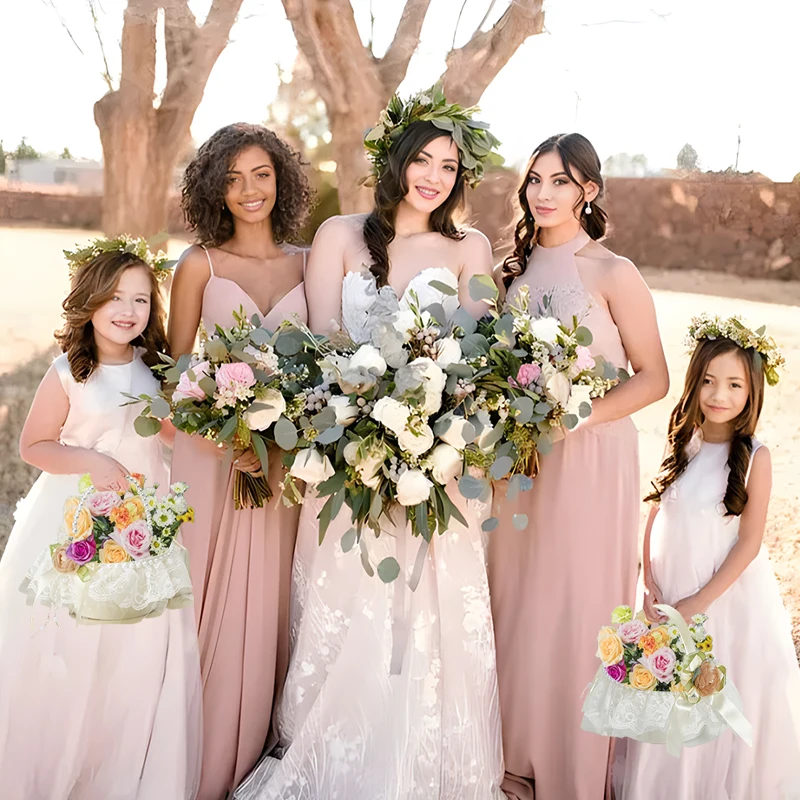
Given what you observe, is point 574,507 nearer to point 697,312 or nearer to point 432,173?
point 432,173

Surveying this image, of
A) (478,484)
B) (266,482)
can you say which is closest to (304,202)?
(266,482)

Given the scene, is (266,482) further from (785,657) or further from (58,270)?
(58,270)

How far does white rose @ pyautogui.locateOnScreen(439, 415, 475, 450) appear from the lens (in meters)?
2.54

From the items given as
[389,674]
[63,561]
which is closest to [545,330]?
[389,674]

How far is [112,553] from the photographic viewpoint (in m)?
2.59

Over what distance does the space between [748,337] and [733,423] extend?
313 mm

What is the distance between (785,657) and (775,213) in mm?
3674

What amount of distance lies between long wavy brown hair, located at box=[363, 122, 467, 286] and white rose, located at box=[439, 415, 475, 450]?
80 centimetres

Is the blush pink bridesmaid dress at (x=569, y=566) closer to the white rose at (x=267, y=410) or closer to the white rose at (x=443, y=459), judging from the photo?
the white rose at (x=443, y=459)

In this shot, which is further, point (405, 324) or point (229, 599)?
point (229, 599)

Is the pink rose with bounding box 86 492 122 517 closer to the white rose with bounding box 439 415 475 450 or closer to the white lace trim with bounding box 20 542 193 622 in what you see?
the white lace trim with bounding box 20 542 193 622

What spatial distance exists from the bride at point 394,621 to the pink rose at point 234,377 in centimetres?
55

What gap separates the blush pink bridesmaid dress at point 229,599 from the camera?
3197 millimetres

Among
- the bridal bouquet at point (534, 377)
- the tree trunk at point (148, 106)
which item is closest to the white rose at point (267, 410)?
the bridal bouquet at point (534, 377)
